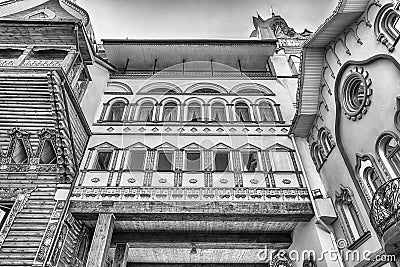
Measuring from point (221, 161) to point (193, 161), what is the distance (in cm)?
104

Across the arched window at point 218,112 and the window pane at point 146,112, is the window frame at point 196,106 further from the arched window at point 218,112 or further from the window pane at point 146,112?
the window pane at point 146,112

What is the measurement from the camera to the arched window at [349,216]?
28.9 ft

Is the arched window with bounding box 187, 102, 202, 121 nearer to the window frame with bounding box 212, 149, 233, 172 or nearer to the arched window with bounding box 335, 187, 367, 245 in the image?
the window frame with bounding box 212, 149, 233, 172

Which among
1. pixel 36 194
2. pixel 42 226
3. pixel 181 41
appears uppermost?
pixel 181 41

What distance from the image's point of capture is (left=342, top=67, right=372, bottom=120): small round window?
8.33 m

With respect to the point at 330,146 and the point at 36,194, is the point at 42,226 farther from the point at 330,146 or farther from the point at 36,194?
the point at 330,146

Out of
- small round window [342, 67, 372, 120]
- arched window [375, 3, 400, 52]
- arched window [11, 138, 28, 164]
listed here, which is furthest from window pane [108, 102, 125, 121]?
arched window [375, 3, 400, 52]

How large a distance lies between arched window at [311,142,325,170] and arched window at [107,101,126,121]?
25.4ft

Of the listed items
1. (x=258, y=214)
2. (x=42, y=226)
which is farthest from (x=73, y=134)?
(x=258, y=214)

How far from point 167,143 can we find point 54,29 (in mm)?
5874

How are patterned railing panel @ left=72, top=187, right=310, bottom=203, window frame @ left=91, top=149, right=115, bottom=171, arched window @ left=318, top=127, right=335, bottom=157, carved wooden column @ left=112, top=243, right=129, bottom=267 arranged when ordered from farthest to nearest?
window frame @ left=91, top=149, right=115, bottom=171, carved wooden column @ left=112, top=243, right=129, bottom=267, patterned railing panel @ left=72, top=187, right=310, bottom=203, arched window @ left=318, top=127, right=335, bottom=157

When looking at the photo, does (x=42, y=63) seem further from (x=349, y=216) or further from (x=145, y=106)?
(x=349, y=216)

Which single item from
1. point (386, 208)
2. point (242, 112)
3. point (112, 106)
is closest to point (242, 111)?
point (242, 112)

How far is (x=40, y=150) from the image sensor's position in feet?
35.9
